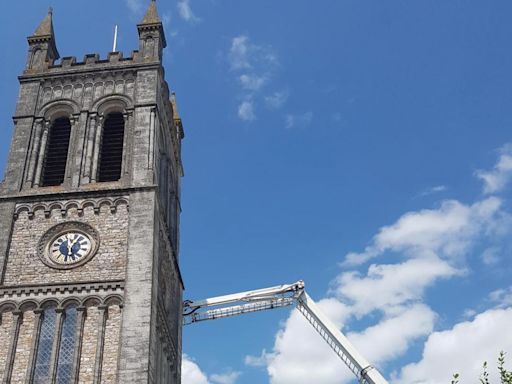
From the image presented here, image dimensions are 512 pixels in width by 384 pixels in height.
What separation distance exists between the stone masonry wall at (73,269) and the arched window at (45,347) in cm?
150

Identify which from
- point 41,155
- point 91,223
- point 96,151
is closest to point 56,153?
point 41,155

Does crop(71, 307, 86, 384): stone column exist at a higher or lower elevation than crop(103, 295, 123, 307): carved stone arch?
lower

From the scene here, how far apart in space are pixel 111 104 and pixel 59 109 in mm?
2568

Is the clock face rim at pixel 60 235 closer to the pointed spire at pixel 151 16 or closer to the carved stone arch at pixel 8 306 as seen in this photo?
the carved stone arch at pixel 8 306

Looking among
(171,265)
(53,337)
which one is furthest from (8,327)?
(171,265)

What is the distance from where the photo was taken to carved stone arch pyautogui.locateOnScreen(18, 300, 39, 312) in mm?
31719

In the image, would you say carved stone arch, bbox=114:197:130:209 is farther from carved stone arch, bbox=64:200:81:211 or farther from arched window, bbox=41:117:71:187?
arched window, bbox=41:117:71:187

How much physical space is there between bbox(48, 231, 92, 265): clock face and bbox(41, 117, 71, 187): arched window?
3.91 m

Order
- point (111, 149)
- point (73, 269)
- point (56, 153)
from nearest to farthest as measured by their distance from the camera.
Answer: point (73, 269) < point (111, 149) < point (56, 153)

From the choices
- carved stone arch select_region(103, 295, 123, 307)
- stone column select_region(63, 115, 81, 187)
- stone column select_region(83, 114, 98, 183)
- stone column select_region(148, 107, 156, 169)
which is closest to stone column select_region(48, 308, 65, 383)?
carved stone arch select_region(103, 295, 123, 307)

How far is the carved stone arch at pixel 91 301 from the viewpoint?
3153 centimetres

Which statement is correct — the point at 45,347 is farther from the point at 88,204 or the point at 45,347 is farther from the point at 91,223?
the point at 88,204

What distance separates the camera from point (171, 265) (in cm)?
3862

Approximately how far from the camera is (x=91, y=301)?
3167cm
